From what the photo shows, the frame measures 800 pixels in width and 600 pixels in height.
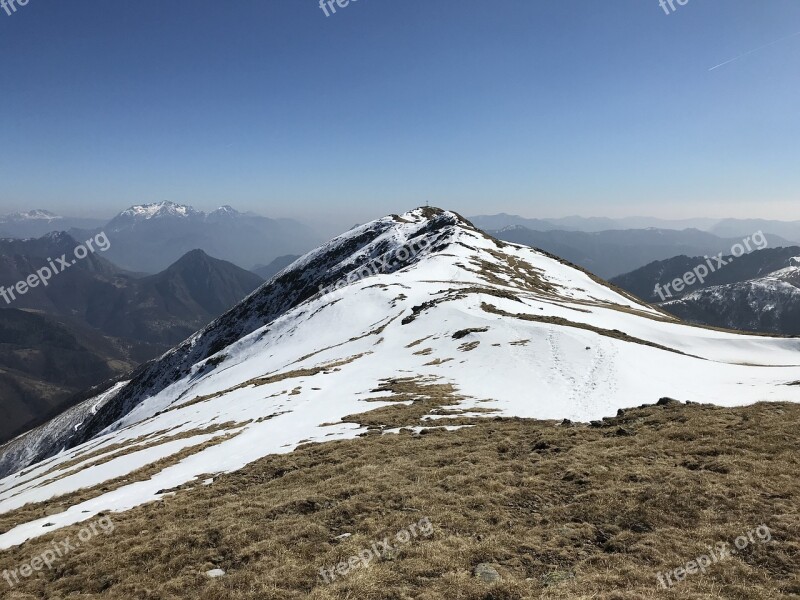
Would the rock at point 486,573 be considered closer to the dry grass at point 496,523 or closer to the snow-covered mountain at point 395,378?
the dry grass at point 496,523

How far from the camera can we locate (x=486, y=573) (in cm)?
962

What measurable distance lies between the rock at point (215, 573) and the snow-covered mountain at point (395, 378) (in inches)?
354

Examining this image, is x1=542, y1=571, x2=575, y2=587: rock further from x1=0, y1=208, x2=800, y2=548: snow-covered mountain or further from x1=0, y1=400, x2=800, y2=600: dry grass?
x1=0, y1=208, x2=800, y2=548: snow-covered mountain

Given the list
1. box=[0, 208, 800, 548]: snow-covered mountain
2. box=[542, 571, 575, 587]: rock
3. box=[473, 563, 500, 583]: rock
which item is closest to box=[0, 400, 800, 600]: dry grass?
box=[542, 571, 575, 587]: rock

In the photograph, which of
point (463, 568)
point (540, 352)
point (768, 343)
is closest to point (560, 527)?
point (463, 568)

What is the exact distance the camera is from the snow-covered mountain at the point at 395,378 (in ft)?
75.2

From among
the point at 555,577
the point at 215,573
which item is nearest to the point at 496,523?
the point at 555,577

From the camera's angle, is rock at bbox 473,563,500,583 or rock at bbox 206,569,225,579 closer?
rock at bbox 473,563,500,583

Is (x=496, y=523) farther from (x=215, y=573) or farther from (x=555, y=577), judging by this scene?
(x=215, y=573)

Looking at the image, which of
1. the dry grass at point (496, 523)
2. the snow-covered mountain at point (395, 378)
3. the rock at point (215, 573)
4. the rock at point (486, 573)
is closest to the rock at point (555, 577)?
the dry grass at point (496, 523)

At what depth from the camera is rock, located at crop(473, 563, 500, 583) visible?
9414mm

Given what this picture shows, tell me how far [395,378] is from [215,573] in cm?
2455

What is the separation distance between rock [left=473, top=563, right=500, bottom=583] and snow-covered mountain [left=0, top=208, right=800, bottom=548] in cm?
1297

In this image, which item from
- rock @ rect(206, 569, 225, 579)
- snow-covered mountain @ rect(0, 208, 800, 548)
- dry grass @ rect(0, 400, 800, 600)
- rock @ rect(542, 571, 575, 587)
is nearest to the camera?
rock @ rect(542, 571, 575, 587)
